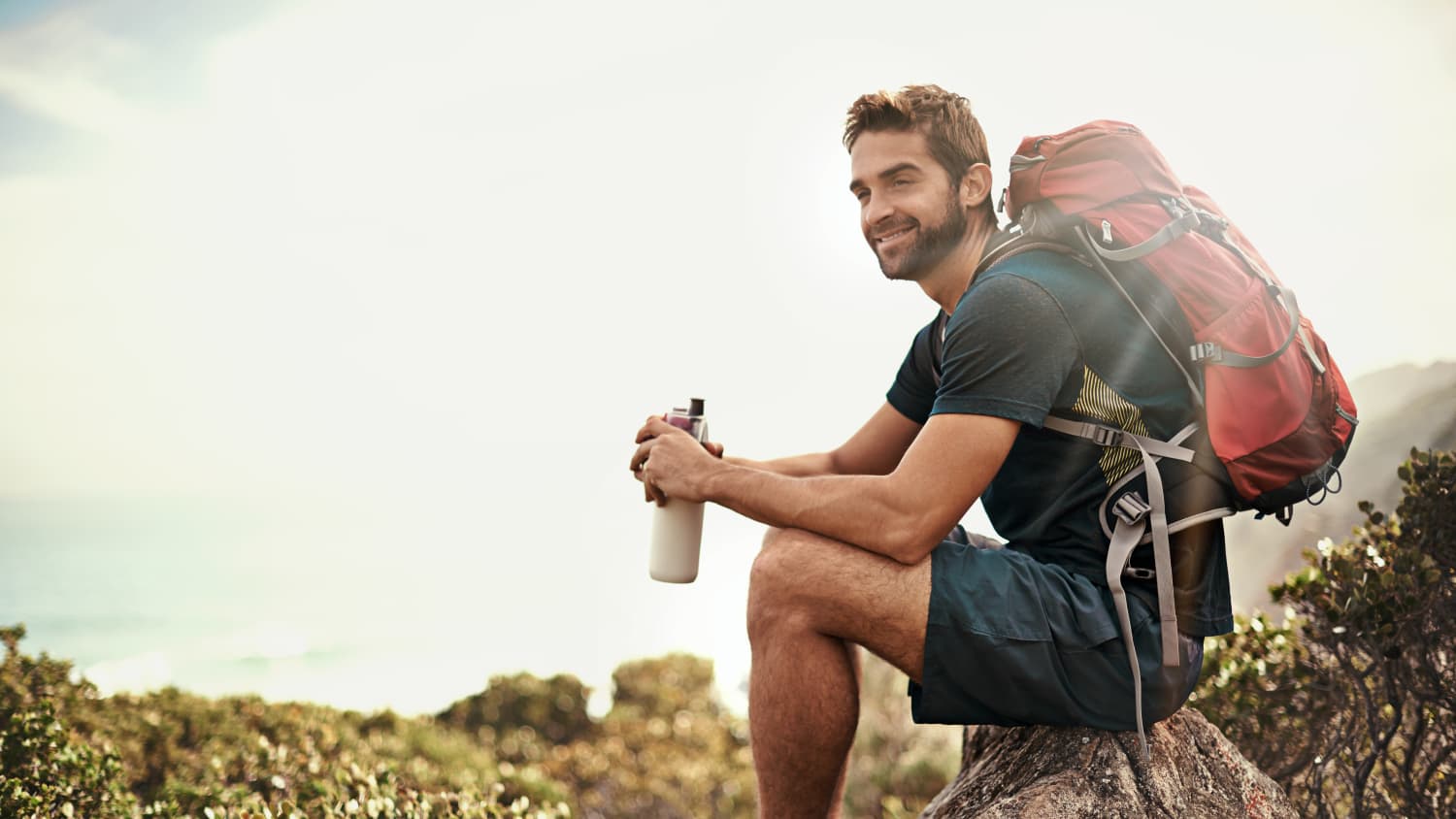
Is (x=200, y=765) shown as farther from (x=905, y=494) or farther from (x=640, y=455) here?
(x=905, y=494)

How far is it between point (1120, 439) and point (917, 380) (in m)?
0.98

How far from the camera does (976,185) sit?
3000 millimetres

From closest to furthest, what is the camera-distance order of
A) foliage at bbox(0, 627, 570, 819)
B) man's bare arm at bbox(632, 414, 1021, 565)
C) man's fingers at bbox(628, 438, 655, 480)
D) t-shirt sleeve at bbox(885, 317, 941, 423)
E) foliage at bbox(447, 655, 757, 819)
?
man's bare arm at bbox(632, 414, 1021, 565)
man's fingers at bbox(628, 438, 655, 480)
t-shirt sleeve at bbox(885, 317, 941, 423)
foliage at bbox(0, 627, 570, 819)
foliage at bbox(447, 655, 757, 819)

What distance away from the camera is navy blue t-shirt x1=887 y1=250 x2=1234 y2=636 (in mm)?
2291

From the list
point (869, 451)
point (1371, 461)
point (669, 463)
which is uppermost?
point (1371, 461)

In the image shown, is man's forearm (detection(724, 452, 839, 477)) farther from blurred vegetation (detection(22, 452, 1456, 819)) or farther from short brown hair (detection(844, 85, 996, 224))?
blurred vegetation (detection(22, 452, 1456, 819))

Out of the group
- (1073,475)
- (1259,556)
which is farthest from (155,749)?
(1259,556)

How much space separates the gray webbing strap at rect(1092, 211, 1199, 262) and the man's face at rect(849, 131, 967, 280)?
0.61 meters

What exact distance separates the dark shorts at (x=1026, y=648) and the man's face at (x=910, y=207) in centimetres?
91

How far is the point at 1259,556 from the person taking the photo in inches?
306

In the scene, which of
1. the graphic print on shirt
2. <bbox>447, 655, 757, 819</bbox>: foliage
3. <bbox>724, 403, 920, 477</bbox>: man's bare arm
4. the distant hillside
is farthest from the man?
<bbox>447, 655, 757, 819</bbox>: foliage

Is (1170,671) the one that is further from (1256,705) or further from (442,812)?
(442,812)

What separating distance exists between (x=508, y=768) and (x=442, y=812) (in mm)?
1902

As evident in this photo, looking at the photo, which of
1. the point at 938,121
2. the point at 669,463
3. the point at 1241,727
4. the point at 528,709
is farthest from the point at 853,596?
the point at 528,709
